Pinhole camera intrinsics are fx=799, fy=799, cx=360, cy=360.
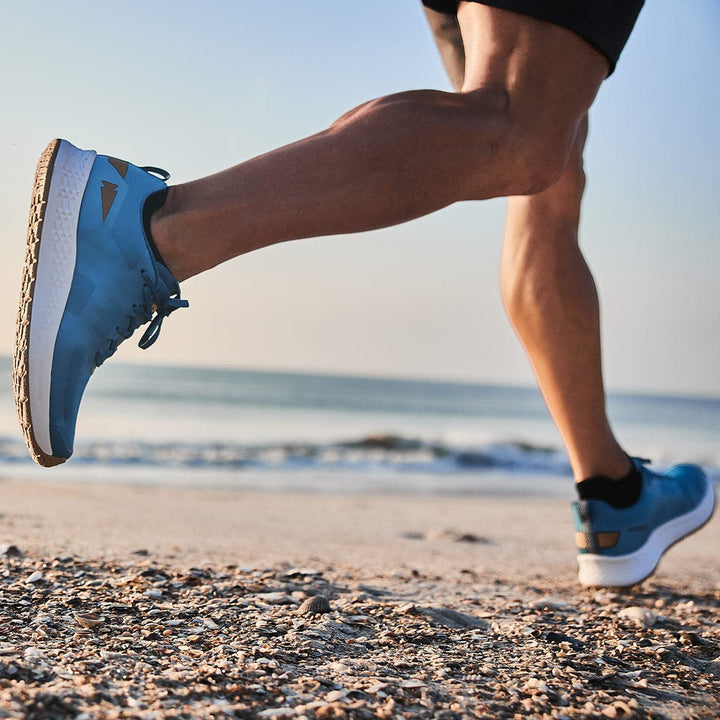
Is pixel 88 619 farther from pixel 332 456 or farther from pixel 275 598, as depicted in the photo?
pixel 332 456

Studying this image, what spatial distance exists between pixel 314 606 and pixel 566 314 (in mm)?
882

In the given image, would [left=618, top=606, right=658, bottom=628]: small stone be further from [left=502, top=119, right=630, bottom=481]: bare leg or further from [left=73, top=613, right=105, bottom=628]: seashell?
[left=73, top=613, right=105, bottom=628]: seashell

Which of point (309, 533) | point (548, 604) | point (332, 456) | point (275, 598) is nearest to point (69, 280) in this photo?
point (275, 598)

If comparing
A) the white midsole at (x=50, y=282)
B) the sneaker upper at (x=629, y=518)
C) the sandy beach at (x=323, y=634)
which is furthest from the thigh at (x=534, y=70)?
the sneaker upper at (x=629, y=518)

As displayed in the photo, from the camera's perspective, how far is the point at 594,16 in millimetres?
1243

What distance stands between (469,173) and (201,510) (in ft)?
8.89

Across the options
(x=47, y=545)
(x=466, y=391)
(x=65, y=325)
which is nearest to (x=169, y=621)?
(x=65, y=325)

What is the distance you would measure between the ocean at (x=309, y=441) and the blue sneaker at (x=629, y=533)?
12.9 ft

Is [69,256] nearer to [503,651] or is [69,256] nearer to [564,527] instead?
[503,651]

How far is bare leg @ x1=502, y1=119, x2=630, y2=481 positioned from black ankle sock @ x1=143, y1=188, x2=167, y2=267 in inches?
36.5

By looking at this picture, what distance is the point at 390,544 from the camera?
110 inches

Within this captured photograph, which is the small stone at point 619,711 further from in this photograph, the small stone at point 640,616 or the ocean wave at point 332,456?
the ocean wave at point 332,456

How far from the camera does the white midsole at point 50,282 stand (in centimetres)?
120

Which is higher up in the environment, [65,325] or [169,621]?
[65,325]
